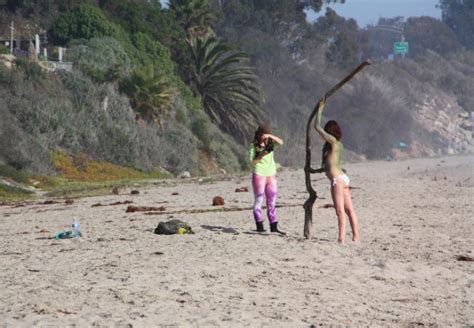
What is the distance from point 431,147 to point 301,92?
1669 centimetres

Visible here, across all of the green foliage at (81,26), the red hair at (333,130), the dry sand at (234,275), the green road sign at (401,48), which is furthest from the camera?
the green road sign at (401,48)

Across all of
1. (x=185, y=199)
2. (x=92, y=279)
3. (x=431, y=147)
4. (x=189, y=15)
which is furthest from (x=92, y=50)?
(x=431, y=147)

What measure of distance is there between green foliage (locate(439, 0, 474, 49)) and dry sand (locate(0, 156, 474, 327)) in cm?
15794

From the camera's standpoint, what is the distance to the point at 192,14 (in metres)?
65.4

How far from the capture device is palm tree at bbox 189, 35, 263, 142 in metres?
55.6

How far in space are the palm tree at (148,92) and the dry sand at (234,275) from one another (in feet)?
94.6

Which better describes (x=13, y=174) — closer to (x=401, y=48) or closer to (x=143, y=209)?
(x=143, y=209)

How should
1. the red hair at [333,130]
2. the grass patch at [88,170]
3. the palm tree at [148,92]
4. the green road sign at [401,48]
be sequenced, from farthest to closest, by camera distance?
1. the green road sign at [401,48]
2. the palm tree at [148,92]
3. the grass patch at [88,170]
4. the red hair at [333,130]

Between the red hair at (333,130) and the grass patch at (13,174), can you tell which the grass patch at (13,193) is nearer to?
the grass patch at (13,174)

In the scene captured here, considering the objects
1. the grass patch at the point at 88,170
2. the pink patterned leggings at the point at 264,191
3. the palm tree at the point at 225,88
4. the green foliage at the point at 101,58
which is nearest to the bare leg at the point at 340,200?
the pink patterned leggings at the point at 264,191

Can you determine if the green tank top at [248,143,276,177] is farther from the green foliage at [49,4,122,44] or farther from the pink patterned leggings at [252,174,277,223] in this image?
the green foliage at [49,4,122,44]

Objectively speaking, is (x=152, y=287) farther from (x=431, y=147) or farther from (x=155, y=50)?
(x=431, y=147)

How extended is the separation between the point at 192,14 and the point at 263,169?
50883 millimetres

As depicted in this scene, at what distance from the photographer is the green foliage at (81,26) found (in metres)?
53.0
